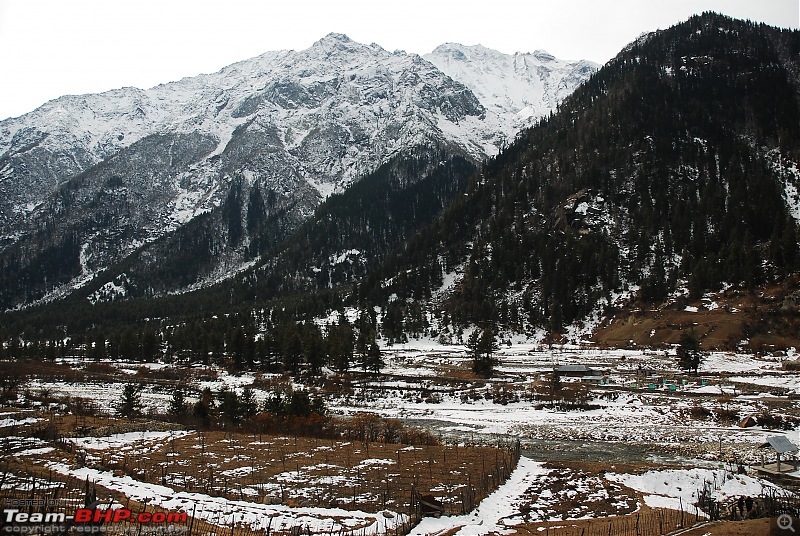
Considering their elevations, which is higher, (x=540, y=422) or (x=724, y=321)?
(x=724, y=321)

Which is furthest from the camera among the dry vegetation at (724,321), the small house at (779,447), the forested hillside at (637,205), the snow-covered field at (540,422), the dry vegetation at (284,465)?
the forested hillside at (637,205)

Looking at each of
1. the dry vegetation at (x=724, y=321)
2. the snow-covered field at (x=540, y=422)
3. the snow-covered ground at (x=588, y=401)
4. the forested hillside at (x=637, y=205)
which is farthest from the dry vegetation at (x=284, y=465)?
the forested hillside at (x=637, y=205)

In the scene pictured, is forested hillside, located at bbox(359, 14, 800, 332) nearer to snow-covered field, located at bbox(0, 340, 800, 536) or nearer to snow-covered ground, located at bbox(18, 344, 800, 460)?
snow-covered field, located at bbox(0, 340, 800, 536)

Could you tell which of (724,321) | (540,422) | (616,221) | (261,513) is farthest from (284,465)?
(616,221)

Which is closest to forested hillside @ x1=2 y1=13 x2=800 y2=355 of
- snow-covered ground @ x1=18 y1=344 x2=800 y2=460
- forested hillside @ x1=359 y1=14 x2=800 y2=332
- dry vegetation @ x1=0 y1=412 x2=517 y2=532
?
forested hillside @ x1=359 y1=14 x2=800 y2=332

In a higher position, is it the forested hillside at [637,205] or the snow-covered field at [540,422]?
the forested hillside at [637,205]

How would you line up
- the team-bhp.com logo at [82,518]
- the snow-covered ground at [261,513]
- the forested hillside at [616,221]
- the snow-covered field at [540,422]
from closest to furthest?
1. the team-bhp.com logo at [82,518]
2. the snow-covered ground at [261,513]
3. the snow-covered field at [540,422]
4. the forested hillside at [616,221]

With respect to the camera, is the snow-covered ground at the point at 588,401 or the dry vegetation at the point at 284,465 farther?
the snow-covered ground at the point at 588,401

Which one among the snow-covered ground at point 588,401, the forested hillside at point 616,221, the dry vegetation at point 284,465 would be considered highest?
the forested hillside at point 616,221

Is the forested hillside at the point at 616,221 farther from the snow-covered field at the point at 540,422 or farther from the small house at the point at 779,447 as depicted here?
the small house at the point at 779,447

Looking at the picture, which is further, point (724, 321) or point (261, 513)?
point (724, 321)

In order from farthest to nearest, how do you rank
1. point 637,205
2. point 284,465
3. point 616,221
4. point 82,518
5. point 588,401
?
point 637,205
point 616,221
point 588,401
point 284,465
point 82,518

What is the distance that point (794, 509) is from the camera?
18.2 m

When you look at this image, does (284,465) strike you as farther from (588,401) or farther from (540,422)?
(588,401)
